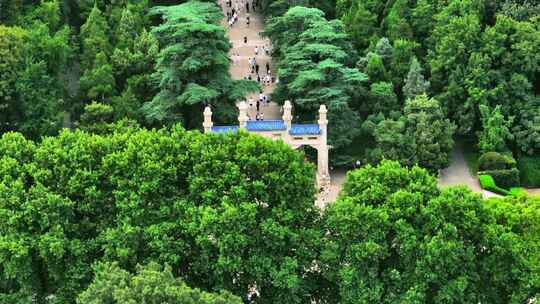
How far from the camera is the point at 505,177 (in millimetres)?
71500

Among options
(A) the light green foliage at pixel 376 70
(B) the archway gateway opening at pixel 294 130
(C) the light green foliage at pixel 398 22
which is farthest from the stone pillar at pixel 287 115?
(C) the light green foliage at pixel 398 22

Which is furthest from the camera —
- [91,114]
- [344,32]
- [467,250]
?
[344,32]

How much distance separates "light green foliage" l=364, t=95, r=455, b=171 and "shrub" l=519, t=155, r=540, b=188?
185 inches

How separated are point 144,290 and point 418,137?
29418 mm

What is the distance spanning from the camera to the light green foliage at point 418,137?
7038 cm

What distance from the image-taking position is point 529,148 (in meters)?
73.2

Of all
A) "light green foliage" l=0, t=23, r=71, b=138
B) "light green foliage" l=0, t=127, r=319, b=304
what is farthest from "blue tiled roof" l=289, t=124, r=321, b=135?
"light green foliage" l=0, t=127, r=319, b=304

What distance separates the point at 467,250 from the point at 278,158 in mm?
8859

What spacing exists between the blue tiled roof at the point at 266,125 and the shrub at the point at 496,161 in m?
12.1

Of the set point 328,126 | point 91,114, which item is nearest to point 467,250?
point 328,126

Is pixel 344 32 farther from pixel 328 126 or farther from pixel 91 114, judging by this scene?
pixel 91 114

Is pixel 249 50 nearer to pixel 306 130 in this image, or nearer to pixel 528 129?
pixel 306 130

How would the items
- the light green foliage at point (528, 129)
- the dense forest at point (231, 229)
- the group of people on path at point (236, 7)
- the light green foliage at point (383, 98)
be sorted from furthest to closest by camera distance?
the group of people on path at point (236, 7) < the light green foliage at point (383, 98) < the light green foliage at point (528, 129) < the dense forest at point (231, 229)

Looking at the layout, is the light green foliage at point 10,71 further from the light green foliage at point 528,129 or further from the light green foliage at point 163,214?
the light green foliage at point 528,129
